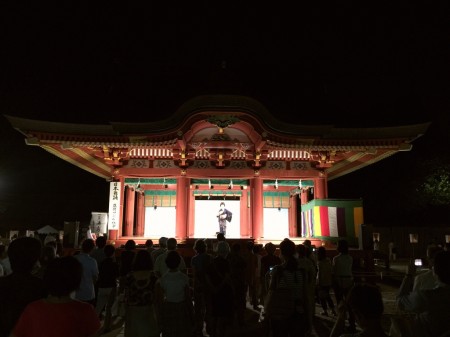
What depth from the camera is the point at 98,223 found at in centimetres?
1373

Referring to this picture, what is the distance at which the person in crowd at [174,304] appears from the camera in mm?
4598

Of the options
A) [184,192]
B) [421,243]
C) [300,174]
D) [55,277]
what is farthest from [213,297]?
[421,243]

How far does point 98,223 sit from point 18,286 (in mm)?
11629

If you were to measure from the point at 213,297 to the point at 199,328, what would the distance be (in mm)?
1221

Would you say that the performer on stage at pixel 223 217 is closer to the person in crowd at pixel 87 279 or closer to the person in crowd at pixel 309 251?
the person in crowd at pixel 309 251

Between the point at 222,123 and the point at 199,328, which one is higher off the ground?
the point at 222,123

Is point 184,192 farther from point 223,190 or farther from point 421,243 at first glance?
point 421,243

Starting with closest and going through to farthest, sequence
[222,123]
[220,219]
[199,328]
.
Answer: [199,328]
[222,123]
[220,219]

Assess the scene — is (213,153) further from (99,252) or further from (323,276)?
(99,252)

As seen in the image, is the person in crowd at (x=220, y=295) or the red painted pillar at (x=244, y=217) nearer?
the person in crowd at (x=220, y=295)

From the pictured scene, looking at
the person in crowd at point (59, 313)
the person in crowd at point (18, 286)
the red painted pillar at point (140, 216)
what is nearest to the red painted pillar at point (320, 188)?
the red painted pillar at point (140, 216)

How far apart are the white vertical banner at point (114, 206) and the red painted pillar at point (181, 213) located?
2.18 meters

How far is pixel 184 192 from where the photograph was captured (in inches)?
521

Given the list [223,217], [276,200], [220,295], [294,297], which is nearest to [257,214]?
[223,217]
